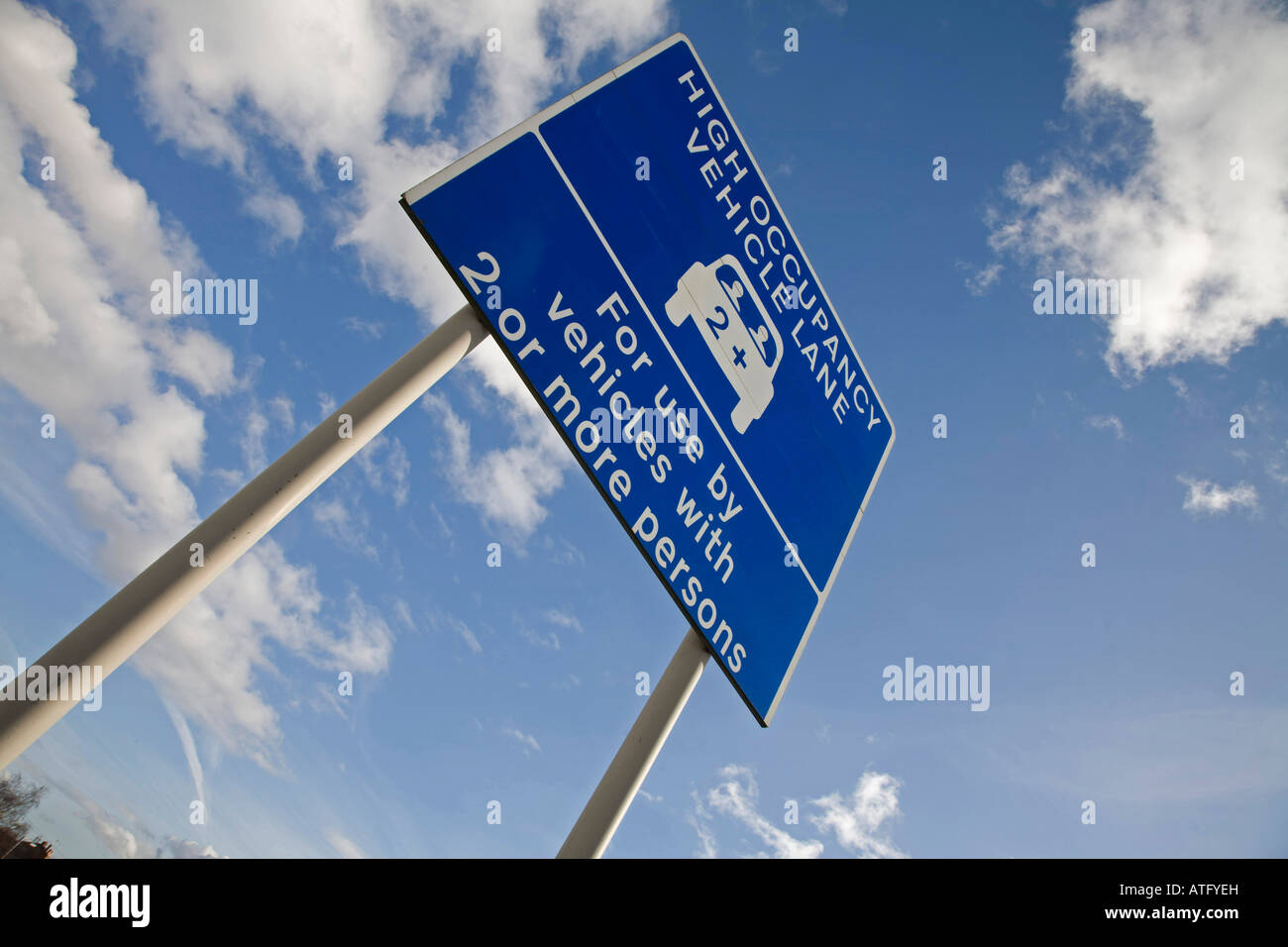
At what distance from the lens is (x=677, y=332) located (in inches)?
131

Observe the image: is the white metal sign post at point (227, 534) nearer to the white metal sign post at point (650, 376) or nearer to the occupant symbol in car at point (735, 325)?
the white metal sign post at point (650, 376)

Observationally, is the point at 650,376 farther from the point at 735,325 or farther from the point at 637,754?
the point at 637,754

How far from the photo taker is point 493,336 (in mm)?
2625

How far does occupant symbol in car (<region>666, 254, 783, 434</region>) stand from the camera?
11.4 ft

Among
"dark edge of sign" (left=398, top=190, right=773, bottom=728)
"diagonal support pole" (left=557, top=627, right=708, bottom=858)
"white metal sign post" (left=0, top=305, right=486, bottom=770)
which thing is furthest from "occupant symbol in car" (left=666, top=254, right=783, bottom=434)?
"white metal sign post" (left=0, top=305, right=486, bottom=770)

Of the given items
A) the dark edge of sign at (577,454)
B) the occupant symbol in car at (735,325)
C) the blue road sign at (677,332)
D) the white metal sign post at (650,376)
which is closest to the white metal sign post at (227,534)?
the white metal sign post at (650,376)

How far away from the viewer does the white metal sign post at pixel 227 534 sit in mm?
1515

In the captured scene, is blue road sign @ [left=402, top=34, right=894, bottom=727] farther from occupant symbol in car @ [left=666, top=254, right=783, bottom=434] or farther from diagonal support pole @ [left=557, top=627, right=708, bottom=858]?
diagonal support pole @ [left=557, top=627, right=708, bottom=858]

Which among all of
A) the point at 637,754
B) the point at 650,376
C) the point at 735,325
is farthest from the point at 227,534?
the point at 735,325

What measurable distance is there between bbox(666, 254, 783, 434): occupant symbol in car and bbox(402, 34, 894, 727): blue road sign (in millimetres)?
12

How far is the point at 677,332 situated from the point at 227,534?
212 cm
